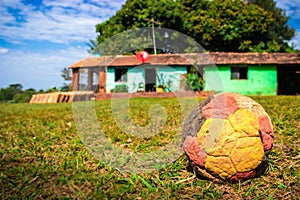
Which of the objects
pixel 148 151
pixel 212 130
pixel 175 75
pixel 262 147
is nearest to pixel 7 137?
pixel 148 151

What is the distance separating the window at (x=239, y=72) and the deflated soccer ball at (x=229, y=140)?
17.8 m

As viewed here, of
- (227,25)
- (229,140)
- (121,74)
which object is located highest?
(227,25)

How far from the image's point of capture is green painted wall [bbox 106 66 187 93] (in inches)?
781

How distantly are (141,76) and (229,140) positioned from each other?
18303 mm

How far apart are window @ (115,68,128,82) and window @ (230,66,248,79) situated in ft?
22.4

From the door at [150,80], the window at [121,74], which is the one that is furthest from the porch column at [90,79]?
the door at [150,80]

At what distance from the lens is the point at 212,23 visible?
90.0ft

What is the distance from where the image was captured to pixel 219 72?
20.2 meters

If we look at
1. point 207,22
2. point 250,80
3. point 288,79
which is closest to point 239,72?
point 250,80

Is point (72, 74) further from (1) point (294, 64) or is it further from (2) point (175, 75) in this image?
(1) point (294, 64)

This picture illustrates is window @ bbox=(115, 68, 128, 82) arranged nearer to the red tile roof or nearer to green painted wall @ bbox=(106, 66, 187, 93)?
green painted wall @ bbox=(106, 66, 187, 93)

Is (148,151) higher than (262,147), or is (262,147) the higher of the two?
(262,147)

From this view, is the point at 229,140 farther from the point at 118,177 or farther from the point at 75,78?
the point at 75,78

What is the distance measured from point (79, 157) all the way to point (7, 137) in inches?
88.4
